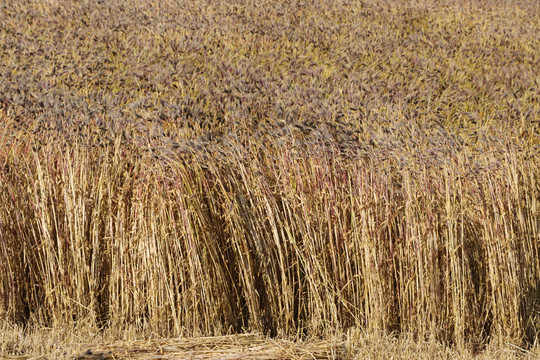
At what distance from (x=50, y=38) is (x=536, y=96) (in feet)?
17.8

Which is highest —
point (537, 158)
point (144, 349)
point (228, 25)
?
point (228, 25)

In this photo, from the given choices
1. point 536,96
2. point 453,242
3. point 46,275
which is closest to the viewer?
point 453,242

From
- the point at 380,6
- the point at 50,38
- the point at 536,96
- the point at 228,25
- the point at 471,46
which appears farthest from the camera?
the point at 380,6

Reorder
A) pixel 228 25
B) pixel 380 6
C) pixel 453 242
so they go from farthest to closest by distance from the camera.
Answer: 1. pixel 380 6
2. pixel 228 25
3. pixel 453 242

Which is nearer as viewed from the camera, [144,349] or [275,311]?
[144,349]

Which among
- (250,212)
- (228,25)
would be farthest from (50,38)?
(250,212)

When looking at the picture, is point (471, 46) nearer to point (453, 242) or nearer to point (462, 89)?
point (462, 89)

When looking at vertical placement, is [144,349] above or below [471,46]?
below

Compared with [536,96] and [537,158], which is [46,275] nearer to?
[537,158]

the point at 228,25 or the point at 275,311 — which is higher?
the point at 228,25

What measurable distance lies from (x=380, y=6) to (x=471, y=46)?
280 cm

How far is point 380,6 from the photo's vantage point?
426 inches

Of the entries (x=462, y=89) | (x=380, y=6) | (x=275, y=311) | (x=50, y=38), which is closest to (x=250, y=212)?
(x=275, y=311)

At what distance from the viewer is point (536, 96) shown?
6.21 meters
